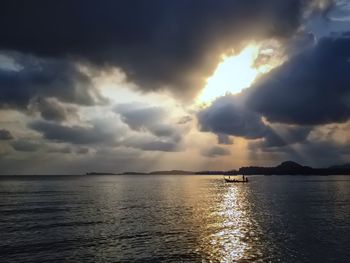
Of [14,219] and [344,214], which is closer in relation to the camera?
[14,219]

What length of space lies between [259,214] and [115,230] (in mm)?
35290

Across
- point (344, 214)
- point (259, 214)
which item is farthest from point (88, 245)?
point (344, 214)

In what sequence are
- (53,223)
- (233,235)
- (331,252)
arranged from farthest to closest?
(53,223)
(233,235)
(331,252)

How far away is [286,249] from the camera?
141ft

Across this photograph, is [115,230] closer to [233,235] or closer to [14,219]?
[233,235]

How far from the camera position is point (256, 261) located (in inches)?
1480

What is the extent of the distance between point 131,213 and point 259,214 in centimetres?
2772

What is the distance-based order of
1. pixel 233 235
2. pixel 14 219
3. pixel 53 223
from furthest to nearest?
pixel 14 219, pixel 53 223, pixel 233 235

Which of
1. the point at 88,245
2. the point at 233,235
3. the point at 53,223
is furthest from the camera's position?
the point at 53,223

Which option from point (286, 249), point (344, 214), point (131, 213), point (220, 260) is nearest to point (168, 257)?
point (220, 260)

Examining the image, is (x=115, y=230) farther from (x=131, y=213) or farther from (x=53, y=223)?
(x=131, y=213)

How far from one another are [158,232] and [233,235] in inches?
441

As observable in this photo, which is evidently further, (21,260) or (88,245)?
(88,245)

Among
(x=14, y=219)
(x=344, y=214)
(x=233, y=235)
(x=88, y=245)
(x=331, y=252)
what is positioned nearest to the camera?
(x=331, y=252)
